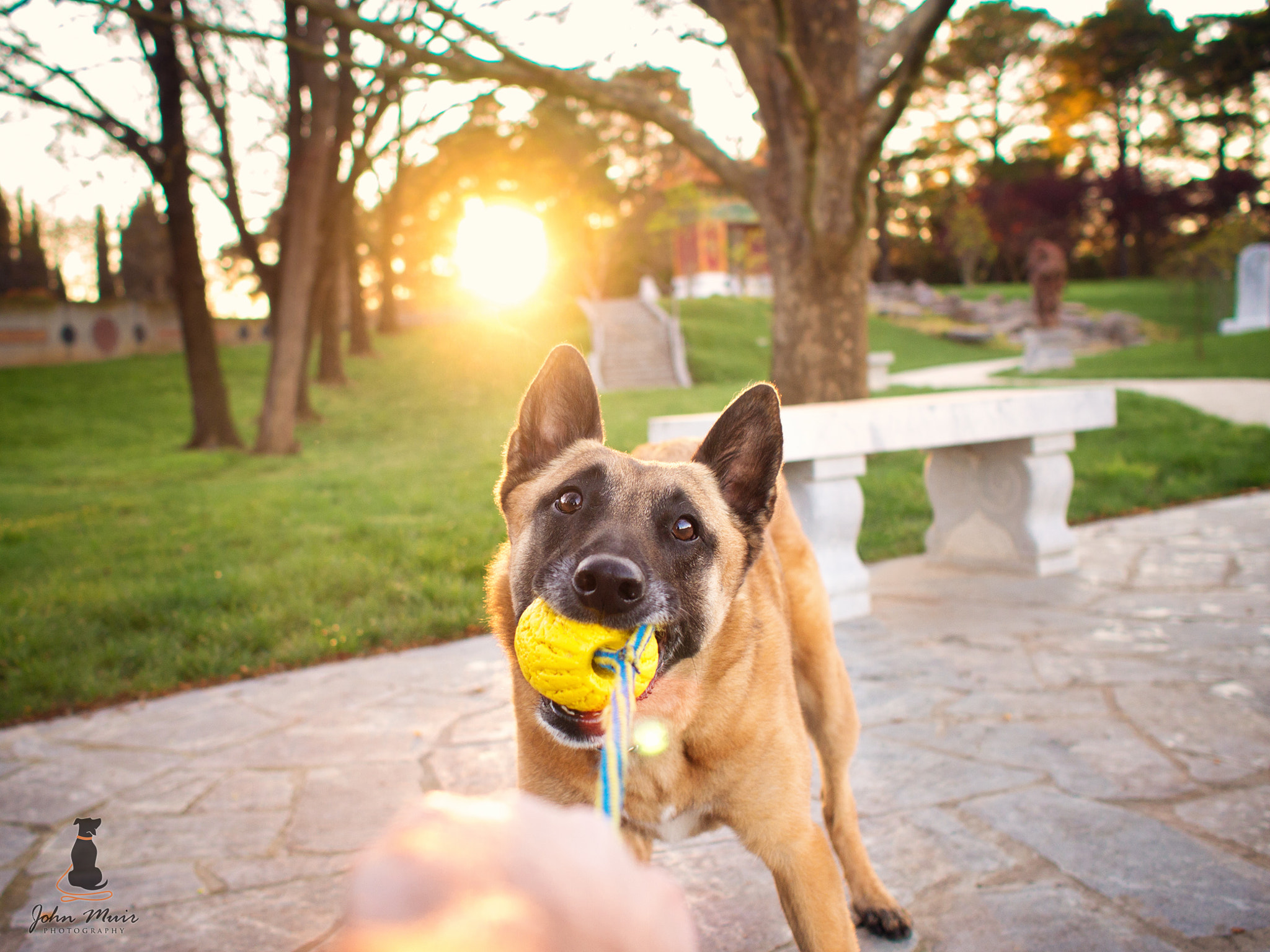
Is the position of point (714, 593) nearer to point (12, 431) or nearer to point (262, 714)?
point (262, 714)

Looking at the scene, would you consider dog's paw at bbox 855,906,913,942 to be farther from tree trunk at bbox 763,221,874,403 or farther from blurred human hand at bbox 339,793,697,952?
tree trunk at bbox 763,221,874,403

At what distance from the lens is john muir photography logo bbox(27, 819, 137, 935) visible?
252 cm

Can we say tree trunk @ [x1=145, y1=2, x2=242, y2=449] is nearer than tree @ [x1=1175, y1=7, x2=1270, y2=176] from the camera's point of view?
Yes

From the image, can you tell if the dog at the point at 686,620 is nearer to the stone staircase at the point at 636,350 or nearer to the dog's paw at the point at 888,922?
the dog's paw at the point at 888,922

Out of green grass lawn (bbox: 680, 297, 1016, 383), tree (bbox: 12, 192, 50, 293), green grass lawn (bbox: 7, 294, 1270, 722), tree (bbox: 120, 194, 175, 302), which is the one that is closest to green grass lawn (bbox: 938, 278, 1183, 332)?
green grass lawn (bbox: 680, 297, 1016, 383)

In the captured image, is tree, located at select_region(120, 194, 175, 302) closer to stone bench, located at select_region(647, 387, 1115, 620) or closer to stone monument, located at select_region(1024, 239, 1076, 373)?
stone monument, located at select_region(1024, 239, 1076, 373)

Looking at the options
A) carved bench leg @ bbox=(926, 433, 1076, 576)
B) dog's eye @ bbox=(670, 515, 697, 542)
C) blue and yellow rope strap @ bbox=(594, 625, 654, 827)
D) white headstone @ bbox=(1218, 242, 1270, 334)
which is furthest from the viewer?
white headstone @ bbox=(1218, 242, 1270, 334)

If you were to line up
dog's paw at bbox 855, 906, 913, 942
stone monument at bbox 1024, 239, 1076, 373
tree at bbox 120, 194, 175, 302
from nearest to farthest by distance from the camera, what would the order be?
dog's paw at bbox 855, 906, 913, 942
stone monument at bbox 1024, 239, 1076, 373
tree at bbox 120, 194, 175, 302

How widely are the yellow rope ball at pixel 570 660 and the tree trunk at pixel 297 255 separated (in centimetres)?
1293

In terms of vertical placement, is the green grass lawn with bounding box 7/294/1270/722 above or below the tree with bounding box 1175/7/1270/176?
below

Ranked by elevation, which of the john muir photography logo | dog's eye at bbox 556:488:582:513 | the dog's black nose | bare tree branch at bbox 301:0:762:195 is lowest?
the john muir photography logo

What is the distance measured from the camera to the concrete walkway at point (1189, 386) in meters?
12.9

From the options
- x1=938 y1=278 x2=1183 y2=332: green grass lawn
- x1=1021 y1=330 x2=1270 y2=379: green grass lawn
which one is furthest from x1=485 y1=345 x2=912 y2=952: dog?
x1=938 y1=278 x2=1183 y2=332: green grass lawn

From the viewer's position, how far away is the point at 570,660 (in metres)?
1.78
